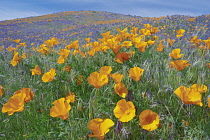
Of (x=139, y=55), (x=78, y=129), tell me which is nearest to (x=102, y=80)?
(x=78, y=129)

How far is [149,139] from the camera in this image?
4.38 ft

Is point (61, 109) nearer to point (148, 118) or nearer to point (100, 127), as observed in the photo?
point (100, 127)

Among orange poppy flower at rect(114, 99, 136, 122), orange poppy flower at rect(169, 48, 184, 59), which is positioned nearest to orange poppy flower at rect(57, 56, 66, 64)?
orange poppy flower at rect(114, 99, 136, 122)

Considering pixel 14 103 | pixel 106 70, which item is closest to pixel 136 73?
pixel 106 70

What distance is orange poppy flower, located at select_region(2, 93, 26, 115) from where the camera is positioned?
1.31 meters

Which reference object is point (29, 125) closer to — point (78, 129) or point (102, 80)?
point (78, 129)

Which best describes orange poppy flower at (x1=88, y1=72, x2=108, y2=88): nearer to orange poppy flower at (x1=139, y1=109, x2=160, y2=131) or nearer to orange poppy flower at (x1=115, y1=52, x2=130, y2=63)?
orange poppy flower at (x1=139, y1=109, x2=160, y2=131)

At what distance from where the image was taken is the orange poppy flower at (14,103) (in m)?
1.31

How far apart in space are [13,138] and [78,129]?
22.8 inches

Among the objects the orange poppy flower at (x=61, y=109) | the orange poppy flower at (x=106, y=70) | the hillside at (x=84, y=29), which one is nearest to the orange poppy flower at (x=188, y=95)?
the orange poppy flower at (x=106, y=70)

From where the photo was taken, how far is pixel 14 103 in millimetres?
1359

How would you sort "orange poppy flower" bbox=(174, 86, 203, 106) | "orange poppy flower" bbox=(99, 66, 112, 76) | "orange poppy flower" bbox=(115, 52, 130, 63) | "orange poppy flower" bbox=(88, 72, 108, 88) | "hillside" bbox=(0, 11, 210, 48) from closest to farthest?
"orange poppy flower" bbox=(174, 86, 203, 106) → "orange poppy flower" bbox=(88, 72, 108, 88) → "orange poppy flower" bbox=(99, 66, 112, 76) → "orange poppy flower" bbox=(115, 52, 130, 63) → "hillside" bbox=(0, 11, 210, 48)

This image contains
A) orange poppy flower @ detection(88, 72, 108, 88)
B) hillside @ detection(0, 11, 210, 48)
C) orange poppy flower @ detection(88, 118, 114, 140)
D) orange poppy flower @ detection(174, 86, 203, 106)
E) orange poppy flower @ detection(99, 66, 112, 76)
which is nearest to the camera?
orange poppy flower @ detection(88, 118, 114, 140)

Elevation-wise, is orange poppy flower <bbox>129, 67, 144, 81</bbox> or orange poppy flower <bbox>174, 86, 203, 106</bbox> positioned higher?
orange poppy flower <bbox>129, 67, 144, 81</bbox>
